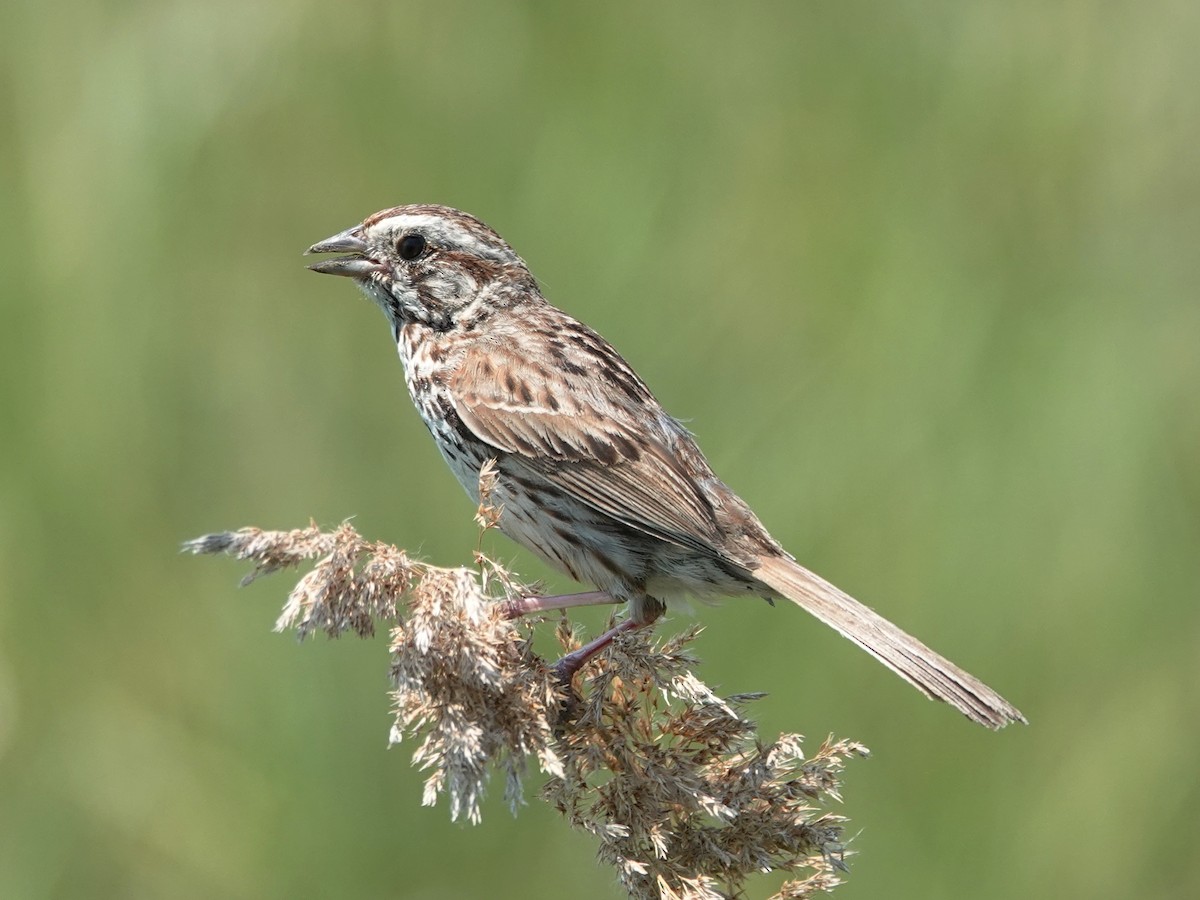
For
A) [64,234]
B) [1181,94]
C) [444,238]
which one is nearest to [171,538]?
[64,234]

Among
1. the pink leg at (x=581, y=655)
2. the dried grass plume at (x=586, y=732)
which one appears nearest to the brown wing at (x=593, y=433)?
the pink leg at (x=581, y=655)

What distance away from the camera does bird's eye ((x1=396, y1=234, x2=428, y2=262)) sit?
397cm

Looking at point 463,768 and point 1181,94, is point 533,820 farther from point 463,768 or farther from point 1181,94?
point 1181,94

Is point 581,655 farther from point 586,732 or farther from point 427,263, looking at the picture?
point 427,263

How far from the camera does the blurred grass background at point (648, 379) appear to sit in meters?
4.20

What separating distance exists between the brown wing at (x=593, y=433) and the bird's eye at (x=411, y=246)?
0.31m

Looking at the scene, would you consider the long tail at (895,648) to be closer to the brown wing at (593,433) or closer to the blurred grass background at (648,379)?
the brown wing at (593,433)

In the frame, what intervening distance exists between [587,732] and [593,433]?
112cm

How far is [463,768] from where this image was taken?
8.04 ft

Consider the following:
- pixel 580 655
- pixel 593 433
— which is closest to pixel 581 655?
pixel 580 655

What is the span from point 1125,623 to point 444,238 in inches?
92.8

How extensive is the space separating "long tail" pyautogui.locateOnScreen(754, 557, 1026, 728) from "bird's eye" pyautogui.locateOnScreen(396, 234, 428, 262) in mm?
1251

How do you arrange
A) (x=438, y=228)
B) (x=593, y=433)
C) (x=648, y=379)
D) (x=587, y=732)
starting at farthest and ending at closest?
(x=648, y=379) < (x=438, y=228) < (x=593, y=433) < (x=587, y=732)

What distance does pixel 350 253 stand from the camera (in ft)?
13.1
